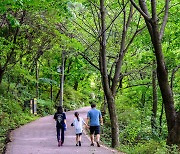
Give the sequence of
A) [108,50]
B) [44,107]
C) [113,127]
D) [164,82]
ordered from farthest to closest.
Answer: [44,107]
[108,50]
[113,127]
[164,82]

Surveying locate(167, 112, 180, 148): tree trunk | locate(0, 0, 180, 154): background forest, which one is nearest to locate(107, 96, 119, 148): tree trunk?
locate(0, 0, 180, 154): background forest

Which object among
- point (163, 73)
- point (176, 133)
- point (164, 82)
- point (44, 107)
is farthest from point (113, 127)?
point (44, 107)

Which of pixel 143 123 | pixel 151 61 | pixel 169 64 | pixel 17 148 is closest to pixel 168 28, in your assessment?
pixel 169 64

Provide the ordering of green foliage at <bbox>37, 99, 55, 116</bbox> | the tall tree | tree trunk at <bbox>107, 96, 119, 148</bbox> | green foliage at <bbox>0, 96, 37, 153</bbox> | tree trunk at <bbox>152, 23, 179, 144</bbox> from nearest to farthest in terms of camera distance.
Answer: the tall tree → tree trunk at <bbox>152, 23, 179, 144</bbox> → tree trunk at <bbox>107, 96, 119, 148</bbox> → green foliage at <bbox>0, 96, 37, 153</bbox> → green foliage at <bbox>37, 99, 55, 116</bbox>

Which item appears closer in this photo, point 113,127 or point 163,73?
point 163,73

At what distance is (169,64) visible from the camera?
19516 millimetres

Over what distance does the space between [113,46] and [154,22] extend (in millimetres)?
12943

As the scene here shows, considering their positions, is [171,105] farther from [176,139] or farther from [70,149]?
[70,149]

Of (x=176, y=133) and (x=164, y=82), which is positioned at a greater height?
(x=164, y=82)

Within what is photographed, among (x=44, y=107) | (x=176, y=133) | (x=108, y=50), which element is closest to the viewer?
(x=176, y=133)

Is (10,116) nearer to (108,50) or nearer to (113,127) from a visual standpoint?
(108,50)

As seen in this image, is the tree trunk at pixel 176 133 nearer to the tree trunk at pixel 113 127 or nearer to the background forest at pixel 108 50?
the background forest at pixel 108 50

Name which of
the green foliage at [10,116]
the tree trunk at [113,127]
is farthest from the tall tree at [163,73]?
the green foliage at [10,116]

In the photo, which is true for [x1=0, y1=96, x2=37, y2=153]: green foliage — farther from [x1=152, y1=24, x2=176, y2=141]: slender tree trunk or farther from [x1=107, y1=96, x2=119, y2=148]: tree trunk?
[x1=152, y1=24, x2=176, y2=141]: slender tree trunk
